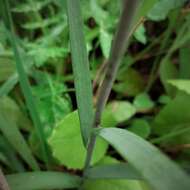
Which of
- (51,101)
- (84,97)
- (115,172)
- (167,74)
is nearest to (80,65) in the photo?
(84,97)

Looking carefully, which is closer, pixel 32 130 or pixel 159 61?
pixel 32 130

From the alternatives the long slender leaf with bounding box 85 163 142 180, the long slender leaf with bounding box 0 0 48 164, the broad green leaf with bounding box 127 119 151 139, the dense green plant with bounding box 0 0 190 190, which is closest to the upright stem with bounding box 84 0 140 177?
the dense green plant with bounding box 0 0 190 190

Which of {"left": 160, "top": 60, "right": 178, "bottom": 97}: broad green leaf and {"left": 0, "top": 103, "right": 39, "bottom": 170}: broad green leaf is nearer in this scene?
{"left": 0, "top": 103, "right": 39, "bottom": 170}: broad green leaf

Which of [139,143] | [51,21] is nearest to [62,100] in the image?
[51,21]

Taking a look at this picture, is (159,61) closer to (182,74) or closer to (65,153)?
(182,74)

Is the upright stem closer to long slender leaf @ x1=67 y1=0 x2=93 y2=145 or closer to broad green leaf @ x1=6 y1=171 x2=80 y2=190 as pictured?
long slender leaf @ x1=67 y1=0 x2=93 y2=145
